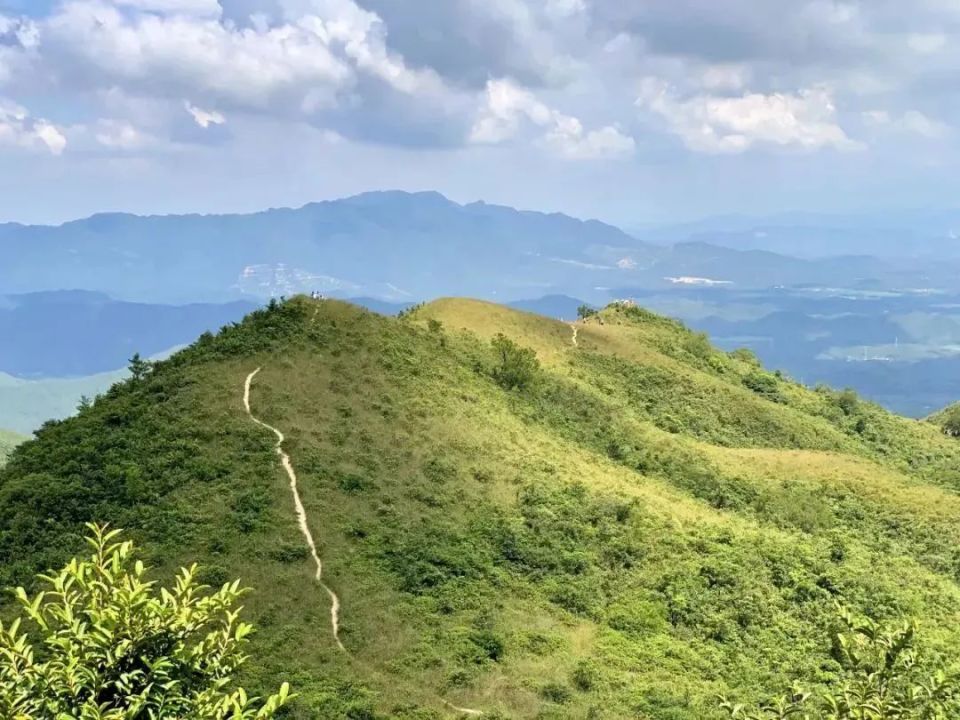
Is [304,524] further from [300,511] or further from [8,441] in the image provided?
[8,441]

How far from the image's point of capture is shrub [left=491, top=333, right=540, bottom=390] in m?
59.0

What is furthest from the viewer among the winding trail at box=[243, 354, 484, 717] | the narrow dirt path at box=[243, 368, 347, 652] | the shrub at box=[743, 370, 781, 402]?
the shrub at box=[743, 370, 781, 402]

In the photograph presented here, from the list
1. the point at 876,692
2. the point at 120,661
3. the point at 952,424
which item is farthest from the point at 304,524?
the point at 952,424

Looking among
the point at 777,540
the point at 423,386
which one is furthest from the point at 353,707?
the point at 423,386

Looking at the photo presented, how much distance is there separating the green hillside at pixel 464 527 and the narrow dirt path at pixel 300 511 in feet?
0.77

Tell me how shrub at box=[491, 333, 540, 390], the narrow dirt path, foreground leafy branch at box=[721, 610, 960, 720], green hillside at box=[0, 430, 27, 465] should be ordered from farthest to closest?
green hillside at box=[0, 430, 27, 465]
shrub at box=[491, 333, 540, 390]
the narrow dirt path
foreground leafy branch at box=[721, 610, 960, 720]

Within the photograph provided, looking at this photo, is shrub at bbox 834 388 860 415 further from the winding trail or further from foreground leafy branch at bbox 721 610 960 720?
foreground leafy branch at bbox 721 610 960 720

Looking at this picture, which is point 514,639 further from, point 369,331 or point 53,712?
point 369,331

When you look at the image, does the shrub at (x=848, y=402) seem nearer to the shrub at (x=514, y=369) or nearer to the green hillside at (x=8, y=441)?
the shrub at (x=514, y=369)

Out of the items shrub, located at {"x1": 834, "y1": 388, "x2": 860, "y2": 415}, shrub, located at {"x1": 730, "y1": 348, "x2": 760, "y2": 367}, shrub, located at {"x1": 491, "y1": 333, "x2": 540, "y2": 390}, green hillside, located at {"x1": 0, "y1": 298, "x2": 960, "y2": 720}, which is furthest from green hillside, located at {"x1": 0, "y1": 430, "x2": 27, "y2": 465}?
shrub, located at {"x1": 834, "y1": 388, "x2": 860, "y2": 415}

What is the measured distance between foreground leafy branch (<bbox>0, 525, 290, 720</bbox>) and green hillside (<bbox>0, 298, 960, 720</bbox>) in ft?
41.3

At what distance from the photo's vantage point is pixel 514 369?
2340 inches

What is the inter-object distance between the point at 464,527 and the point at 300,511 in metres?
7.37

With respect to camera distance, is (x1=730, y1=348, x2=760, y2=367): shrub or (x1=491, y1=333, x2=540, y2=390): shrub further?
(x1=730, y1=348, x2=760, y2=367): shrub
